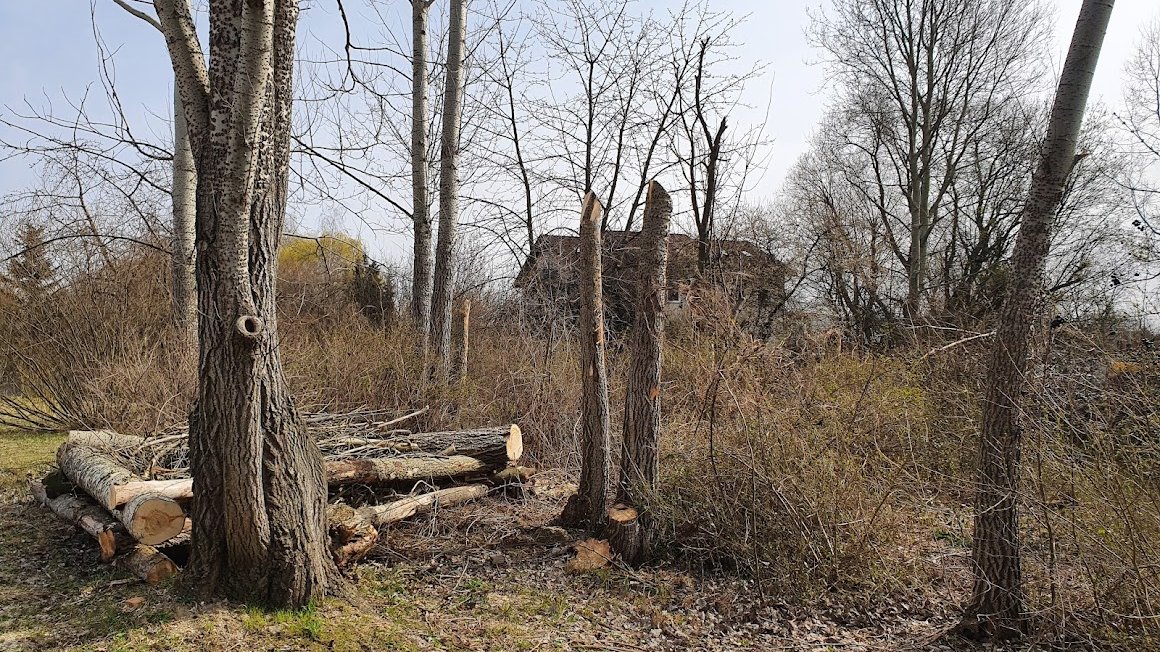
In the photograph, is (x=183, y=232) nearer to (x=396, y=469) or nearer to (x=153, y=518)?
(x=396, y=469)

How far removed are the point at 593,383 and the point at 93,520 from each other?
11.9 feet

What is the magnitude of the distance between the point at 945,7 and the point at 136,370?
65.7 feet

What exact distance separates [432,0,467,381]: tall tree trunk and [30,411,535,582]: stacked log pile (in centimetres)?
229

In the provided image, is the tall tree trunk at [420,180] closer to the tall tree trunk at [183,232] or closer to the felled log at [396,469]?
the tall tree trunk at [183,232]

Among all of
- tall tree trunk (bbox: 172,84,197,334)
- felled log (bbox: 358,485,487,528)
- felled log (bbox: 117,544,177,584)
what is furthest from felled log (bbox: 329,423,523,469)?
tall tree trunk (bbox: 172,84,197,334)

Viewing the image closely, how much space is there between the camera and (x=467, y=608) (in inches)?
186

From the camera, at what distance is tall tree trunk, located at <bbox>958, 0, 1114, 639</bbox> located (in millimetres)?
3928

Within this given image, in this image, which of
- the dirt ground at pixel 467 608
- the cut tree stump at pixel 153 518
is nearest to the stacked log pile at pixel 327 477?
the cut tree stump at pixel 153 518

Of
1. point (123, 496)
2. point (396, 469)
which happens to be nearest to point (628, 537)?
point (396, 469)

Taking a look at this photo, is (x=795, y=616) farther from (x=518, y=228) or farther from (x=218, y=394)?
(x=518, y=228)

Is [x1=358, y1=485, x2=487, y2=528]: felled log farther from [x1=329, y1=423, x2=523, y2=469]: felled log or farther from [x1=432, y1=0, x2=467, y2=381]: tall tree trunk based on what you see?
[x1=432, y1=0, x2=467, y2=381]: tall tree trunk

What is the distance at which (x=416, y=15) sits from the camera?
1027 centimetres

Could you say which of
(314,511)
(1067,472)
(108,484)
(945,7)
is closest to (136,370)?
(108,484)

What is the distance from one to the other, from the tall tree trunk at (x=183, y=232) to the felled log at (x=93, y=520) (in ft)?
11.2
